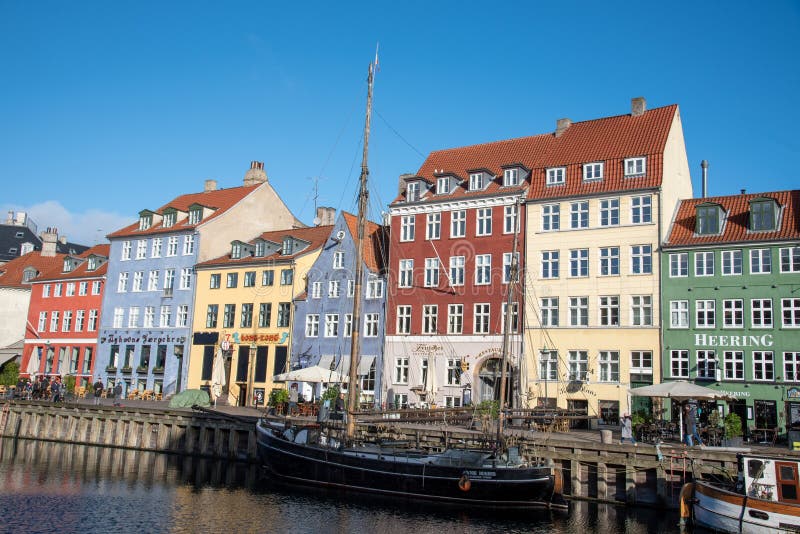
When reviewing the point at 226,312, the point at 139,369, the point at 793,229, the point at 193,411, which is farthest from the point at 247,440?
the point at 793,229

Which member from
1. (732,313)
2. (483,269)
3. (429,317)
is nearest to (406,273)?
(429,317)

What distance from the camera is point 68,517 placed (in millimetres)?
25578

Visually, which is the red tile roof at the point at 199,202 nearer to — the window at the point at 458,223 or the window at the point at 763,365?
the window at the point at 458,223

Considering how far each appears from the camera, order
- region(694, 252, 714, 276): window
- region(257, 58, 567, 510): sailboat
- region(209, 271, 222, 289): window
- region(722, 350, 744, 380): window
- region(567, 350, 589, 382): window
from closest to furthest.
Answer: region(257, 58, 567, 510): sailboat
region(722, 350, 744, 380): window
region(694, 252, 714, 276): window
region(567, 350, 589, 382): window
region(209, 271, 222, 289): window

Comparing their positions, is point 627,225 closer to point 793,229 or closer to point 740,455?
point 793,229

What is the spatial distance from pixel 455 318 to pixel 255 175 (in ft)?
94.2

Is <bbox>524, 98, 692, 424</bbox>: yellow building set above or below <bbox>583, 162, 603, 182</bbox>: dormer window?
below

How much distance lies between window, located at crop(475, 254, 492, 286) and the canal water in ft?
61.7

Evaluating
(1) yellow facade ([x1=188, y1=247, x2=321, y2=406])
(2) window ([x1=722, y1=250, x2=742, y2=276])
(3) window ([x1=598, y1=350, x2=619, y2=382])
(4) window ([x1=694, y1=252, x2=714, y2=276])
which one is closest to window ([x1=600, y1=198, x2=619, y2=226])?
(4) window ([x1=694, y1=252, x2=714, y2=276])

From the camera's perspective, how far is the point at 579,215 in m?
45.4

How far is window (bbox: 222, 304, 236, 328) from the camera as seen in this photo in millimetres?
57688

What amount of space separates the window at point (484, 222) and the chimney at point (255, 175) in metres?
26.5

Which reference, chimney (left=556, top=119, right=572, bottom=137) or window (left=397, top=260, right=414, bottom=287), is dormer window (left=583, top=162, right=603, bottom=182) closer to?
chimney (left=556, top=119, right=572, bottom=137)

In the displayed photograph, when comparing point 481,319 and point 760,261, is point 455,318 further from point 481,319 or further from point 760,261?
point 760,261
